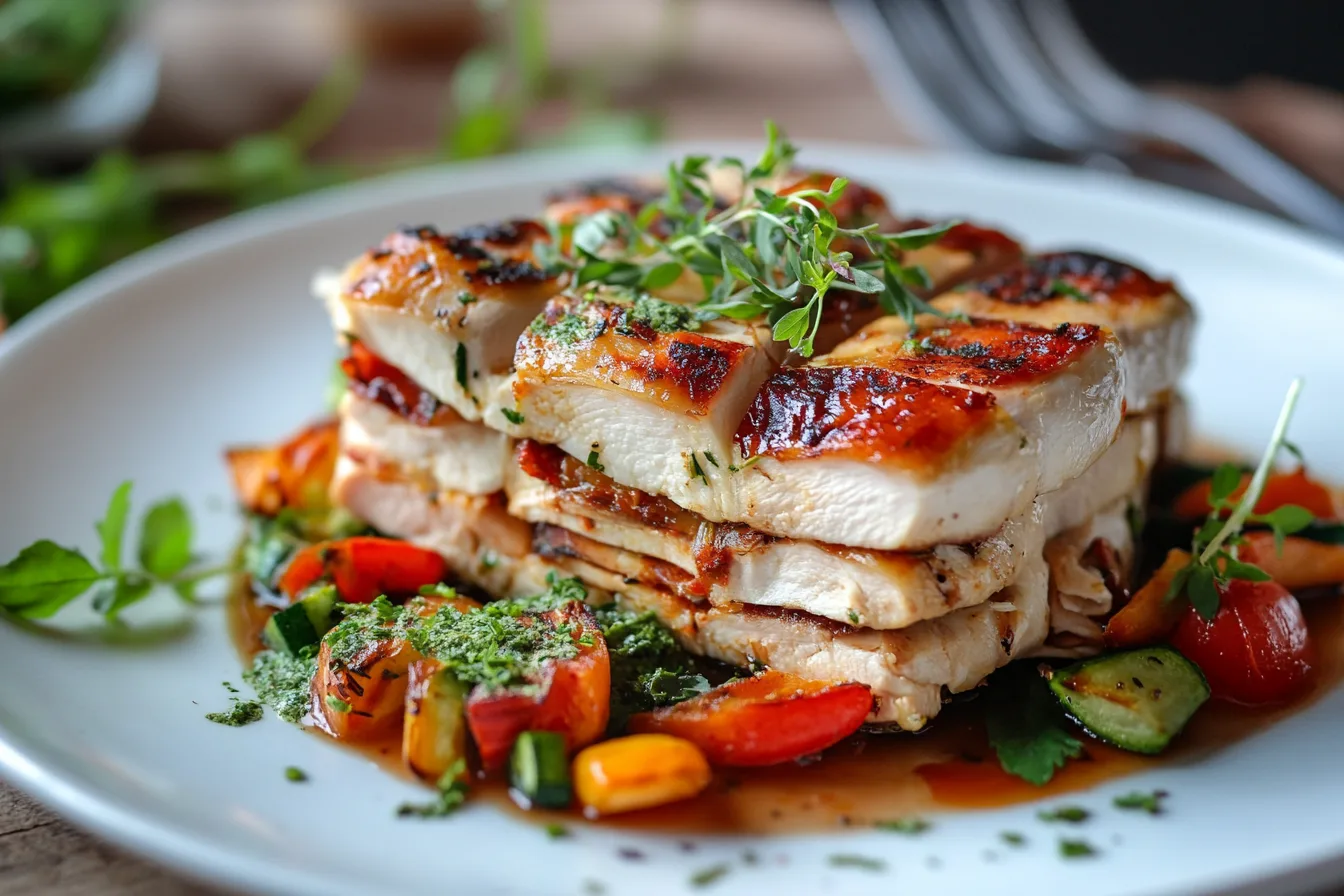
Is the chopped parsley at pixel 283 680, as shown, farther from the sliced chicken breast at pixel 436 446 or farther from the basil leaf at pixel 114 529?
the sliced chicken breast at pixel 436 446

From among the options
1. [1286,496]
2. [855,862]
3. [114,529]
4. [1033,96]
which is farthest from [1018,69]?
[855,862]

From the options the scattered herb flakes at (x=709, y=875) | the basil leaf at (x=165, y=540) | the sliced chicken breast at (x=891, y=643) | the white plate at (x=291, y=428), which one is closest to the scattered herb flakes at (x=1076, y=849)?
the white plate at (x=291, y=428)

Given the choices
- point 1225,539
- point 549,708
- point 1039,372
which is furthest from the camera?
point 1225,539

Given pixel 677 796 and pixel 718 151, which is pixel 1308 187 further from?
pixel 677 796

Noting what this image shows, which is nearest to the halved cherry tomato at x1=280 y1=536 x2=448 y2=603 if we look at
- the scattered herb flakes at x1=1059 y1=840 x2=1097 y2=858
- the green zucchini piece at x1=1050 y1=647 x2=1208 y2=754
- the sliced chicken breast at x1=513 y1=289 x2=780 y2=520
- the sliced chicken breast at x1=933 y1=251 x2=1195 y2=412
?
the sliced chicken breast at x1=513 y1=289 x2=780 y2=520

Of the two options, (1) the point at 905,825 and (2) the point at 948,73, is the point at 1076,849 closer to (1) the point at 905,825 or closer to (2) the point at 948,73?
(1) the point at 905,825

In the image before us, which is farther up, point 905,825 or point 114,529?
point 114,529

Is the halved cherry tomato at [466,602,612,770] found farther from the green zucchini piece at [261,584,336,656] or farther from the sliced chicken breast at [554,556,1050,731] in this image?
the green zucchini piece at [261,584,336,656]
